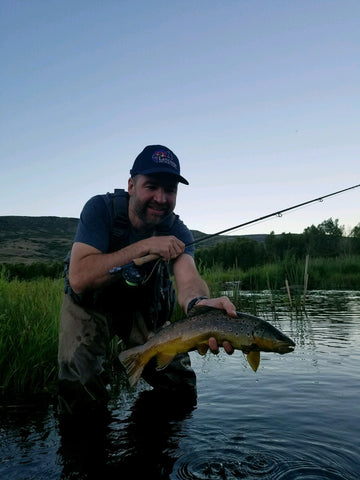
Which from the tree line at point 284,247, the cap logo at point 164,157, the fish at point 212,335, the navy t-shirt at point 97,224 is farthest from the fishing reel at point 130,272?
the tree line at point 284,247

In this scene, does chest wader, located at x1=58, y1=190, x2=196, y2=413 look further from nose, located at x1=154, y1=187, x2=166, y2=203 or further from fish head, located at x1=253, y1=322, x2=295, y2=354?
fish head, located at x1=253, y1=322, x2=295, y2=354

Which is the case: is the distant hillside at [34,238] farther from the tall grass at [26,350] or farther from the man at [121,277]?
the man at [121,277]

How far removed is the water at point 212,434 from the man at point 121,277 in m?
0.38

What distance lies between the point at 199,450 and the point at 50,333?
247 centimetres

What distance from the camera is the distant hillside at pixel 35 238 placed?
6644 cm

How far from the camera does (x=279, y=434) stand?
3.71 m

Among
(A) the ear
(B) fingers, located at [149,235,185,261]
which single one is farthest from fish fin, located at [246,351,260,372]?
(A) the ear

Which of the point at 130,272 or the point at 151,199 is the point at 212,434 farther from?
the point at 151,199

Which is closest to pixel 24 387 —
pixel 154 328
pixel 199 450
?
pixel 154 328

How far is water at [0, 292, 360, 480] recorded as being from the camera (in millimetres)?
3104

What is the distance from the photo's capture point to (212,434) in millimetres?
3719

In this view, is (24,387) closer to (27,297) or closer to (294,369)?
(27,297)

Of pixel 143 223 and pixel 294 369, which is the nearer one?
pixel 143 223

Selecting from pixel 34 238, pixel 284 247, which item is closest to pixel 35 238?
pixel 34 238
